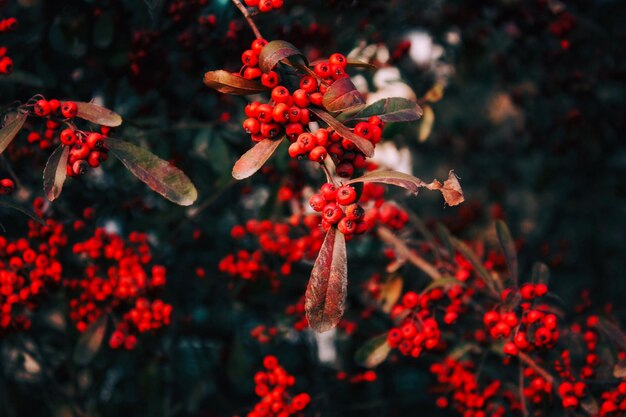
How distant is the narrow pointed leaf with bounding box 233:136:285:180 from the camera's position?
177cm

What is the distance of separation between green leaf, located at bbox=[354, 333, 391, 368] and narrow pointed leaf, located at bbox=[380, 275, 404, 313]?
454 millimetres

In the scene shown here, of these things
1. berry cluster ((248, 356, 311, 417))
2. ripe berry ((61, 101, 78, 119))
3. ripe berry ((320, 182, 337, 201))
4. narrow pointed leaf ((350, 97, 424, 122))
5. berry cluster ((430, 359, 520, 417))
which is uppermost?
ripe berry ((61, 101, 78, 119))

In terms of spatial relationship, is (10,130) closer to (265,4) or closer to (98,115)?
(98,115)

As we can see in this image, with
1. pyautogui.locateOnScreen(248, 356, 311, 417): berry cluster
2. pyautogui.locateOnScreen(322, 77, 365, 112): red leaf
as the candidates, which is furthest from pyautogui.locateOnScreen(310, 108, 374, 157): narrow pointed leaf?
pyautogui.locateOnScreen(248, 356, 311, 417): berry cluster

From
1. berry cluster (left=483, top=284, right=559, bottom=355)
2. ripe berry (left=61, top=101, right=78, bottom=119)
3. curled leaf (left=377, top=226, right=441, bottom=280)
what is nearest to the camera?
ripe berry (left=61, top=101, right=78, bottom=119)

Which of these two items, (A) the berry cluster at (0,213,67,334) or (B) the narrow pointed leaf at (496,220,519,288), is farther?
(B) the narrow pointed leaf at (496,220,519,288)

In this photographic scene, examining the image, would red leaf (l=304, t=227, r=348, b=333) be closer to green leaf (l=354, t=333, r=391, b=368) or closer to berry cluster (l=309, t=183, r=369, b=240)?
berry cluster (l=309, t=183, r=369, b=240)

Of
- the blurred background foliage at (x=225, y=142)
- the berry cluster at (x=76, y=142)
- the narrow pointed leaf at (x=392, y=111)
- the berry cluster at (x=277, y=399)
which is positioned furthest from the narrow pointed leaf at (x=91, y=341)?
the narrow pointed leaf at (x=392, y=111)

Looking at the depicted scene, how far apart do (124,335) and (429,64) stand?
336 cm

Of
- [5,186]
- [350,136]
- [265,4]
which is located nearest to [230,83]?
[265,4]

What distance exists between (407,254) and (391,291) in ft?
1.00

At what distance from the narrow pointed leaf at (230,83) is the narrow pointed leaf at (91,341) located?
1347mm

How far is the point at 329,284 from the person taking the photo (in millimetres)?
1794

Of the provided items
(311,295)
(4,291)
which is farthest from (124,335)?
(311,295)
